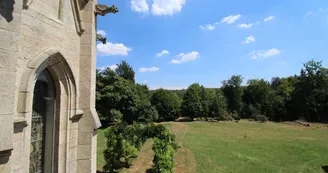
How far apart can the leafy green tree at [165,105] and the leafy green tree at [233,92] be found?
14.0 meters

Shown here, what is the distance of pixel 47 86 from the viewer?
3.59 meters

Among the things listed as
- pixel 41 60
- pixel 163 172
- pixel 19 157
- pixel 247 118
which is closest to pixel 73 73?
pixel 41 60

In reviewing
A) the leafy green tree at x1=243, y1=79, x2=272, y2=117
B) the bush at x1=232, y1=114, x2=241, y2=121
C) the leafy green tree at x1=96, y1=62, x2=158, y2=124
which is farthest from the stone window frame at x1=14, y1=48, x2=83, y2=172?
the leafy green tree at x1=243, y1=79, x2=272, y2=117

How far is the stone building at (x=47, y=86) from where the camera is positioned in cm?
213

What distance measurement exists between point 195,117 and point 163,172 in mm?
32989

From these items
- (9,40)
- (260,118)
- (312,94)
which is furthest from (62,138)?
(312,94)

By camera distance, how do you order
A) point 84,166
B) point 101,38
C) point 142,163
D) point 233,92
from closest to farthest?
1. point 84,166
2. point 101,38
3. point 142,163
4. point 233,92

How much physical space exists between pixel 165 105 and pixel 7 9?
39.4m

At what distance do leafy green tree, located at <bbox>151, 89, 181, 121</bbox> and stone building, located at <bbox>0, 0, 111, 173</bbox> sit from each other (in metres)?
36.9

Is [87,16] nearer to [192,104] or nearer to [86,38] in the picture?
[86,38]

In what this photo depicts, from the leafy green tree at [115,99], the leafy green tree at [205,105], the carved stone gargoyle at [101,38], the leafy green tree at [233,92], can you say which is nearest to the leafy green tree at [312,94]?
the leafy green tree at [233,92]

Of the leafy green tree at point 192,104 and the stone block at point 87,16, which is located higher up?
the stone block at point 87,16

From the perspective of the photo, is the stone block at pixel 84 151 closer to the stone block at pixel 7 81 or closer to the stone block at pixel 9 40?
the stone block at pixel 7 81

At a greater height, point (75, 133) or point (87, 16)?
point (87, 16)
